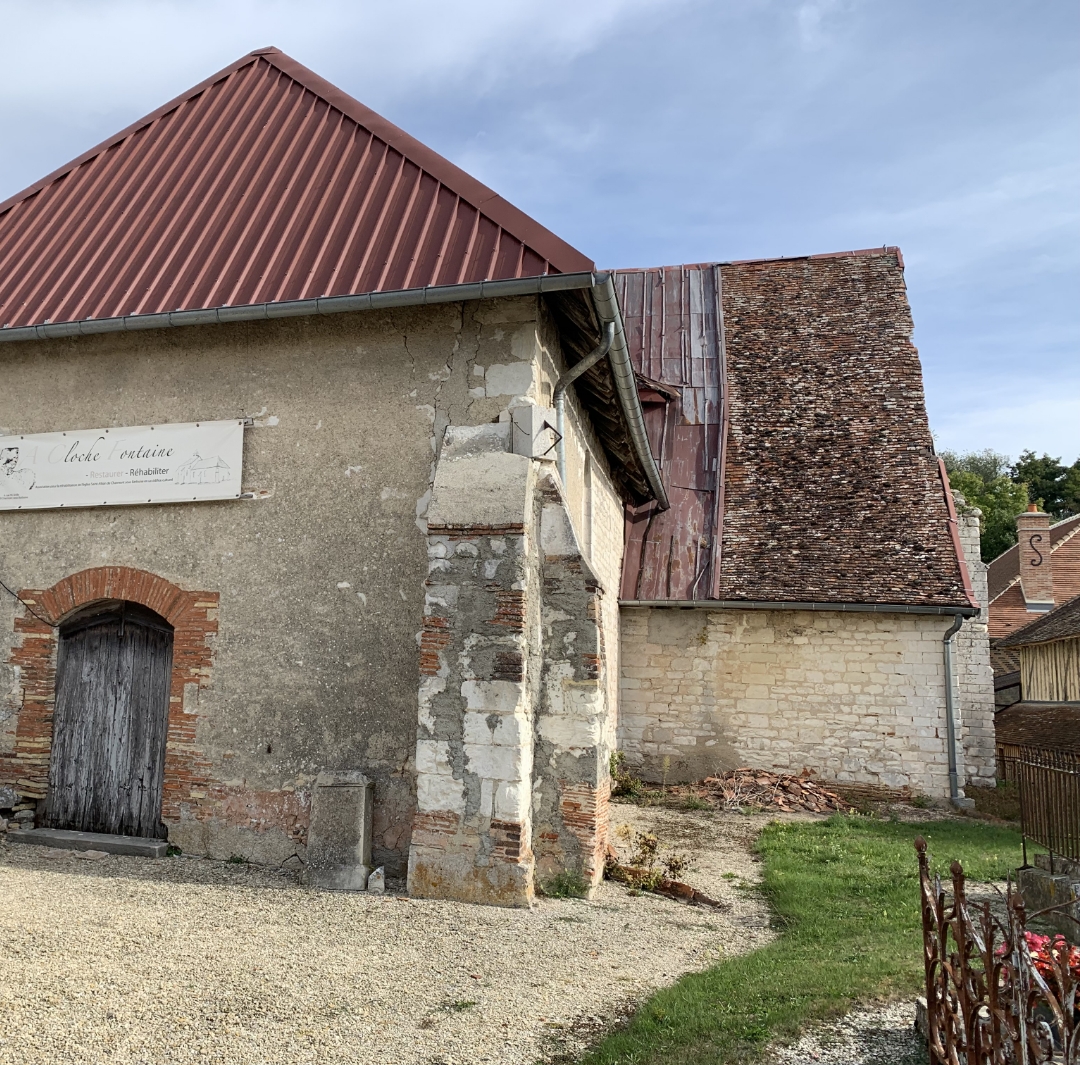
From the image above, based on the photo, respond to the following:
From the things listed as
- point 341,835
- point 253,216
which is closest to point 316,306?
point 253,216

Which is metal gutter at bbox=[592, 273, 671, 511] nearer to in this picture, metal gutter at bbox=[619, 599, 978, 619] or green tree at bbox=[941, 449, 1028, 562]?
metal gutter at bbox=[619, 599, 978, 619]

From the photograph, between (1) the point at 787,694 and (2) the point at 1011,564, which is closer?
(1) the point at 787,694

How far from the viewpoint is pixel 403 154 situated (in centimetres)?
814

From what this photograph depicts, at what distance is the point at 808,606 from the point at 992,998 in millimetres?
9518

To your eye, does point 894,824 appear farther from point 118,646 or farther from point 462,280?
point 118,646

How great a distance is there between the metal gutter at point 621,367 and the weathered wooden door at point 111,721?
178 inches

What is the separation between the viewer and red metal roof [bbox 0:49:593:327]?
Answer: 7176 millimetres

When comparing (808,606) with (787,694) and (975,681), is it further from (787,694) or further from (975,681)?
(975,681)

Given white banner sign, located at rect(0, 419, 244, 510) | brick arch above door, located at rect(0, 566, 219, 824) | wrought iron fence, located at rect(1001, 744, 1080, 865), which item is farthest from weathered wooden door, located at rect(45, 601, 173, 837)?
wrought iron fence, located at rect(1001, 744, 1080, 865)

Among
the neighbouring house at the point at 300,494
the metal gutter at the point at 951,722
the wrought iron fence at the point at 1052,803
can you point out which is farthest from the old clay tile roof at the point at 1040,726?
the neighbouring house at the point at 300,494

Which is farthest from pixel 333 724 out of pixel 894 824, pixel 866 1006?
pixel 894 824

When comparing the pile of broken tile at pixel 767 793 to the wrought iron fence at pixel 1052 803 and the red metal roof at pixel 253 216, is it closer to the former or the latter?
the wrought iron fence at pixel 1052 803

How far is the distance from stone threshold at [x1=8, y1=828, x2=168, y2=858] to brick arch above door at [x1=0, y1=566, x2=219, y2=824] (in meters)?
0.27

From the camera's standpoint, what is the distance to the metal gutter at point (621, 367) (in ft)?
21.6
